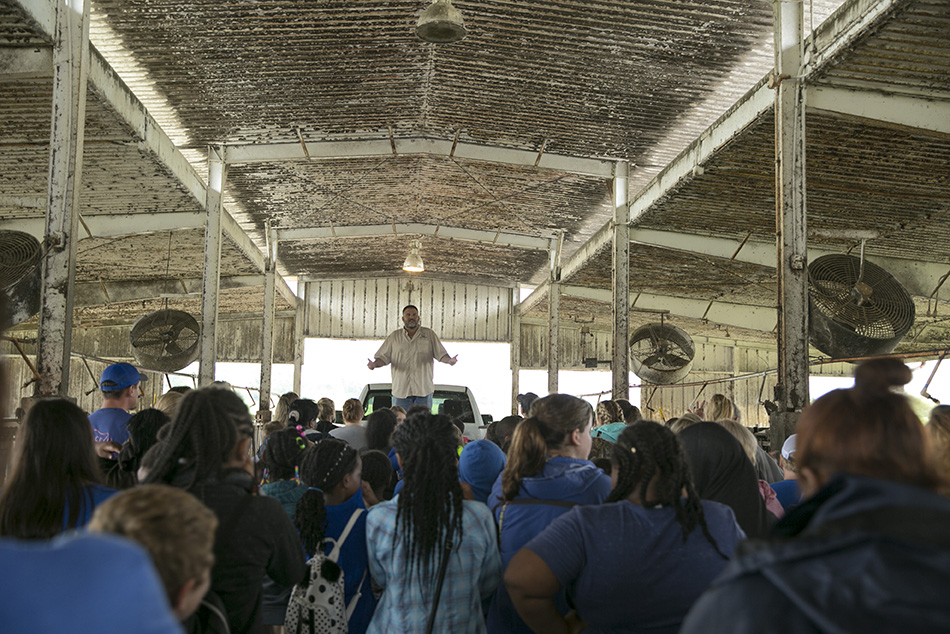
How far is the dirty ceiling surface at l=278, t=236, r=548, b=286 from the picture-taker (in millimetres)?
18859

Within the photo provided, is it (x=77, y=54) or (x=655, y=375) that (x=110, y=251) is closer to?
(x=77, y=54)

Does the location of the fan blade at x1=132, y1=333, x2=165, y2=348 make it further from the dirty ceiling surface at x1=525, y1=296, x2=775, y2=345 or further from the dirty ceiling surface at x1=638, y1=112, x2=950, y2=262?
the dirty ceiling surface at x1=525, y1=296, x2=775, y2=345

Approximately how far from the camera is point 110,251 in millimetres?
14664

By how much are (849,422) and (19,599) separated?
1.25 m

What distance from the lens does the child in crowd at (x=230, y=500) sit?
90.7 inches

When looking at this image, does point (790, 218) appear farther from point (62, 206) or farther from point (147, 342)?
point (147, 342)

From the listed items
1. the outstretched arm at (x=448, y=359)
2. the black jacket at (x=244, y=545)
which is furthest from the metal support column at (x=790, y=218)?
the black jacket at (x=244, y=545)

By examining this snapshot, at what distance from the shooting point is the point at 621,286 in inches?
470

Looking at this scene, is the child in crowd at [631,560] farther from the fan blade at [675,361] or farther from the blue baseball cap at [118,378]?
the fan blade at [675,361]

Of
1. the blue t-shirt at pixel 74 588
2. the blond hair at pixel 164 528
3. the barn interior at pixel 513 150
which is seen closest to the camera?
the blue t-shirt at pixel 74 588

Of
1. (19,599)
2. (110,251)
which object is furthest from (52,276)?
(110,251)

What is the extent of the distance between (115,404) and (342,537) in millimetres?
2289

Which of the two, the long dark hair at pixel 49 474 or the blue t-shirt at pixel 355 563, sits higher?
the long dark hair at pixel 49 474

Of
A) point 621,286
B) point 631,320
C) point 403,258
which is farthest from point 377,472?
point 631,320
